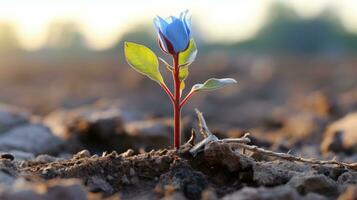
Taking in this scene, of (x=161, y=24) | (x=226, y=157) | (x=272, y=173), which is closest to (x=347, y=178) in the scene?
(x=272, y=173)

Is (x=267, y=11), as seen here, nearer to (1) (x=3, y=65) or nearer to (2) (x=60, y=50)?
(2) (x=60, y=50)

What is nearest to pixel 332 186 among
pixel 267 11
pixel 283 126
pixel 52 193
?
pixel 52 193

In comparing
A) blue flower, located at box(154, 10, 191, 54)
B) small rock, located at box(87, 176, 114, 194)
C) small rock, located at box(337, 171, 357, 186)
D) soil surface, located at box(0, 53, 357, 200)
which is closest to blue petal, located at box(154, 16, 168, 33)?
blue flower, located at box(154, 10, 191, 54)

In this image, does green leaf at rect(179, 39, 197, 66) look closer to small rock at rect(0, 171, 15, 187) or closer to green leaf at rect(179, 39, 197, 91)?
green leaf at rect(179, 39, 197, 91)

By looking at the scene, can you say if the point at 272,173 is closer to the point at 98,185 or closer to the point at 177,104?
the point at 177,104

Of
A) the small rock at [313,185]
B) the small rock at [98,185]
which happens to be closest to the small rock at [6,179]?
the small rock at [98,185]

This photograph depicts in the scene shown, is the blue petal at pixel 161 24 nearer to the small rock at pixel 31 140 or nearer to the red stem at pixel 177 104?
the red stem at pixel 177 104
